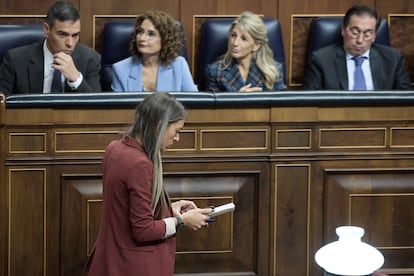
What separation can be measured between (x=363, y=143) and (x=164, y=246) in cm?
133

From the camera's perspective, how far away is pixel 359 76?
20.1 ft

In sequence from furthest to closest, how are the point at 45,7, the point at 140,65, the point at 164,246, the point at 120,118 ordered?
the point at 45,7, the point at 140,65, the point at 120,118, the point at 164,246

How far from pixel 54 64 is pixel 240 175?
1237 mm

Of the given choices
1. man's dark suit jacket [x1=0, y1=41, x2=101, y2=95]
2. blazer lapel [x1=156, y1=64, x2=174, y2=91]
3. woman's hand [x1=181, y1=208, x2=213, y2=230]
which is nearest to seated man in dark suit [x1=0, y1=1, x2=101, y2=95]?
man's dark suit jacket [x1=0, y1=41, x2=101, y2=95]

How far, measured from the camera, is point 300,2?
6703 millimetres

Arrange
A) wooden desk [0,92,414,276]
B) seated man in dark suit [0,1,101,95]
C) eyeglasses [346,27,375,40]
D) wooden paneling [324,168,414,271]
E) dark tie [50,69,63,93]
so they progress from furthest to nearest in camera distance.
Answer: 1. eyeglasses [346,27,375,40]
2. dark tie [50,69,63,93]
3. seated man in dark suit [0,1,101,95]
4. wooden paneling [324,168,414,271]
5. wooden desk [0,92,414,276]

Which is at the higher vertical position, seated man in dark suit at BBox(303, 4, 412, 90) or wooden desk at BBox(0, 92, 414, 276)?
seated man in dark suit at BBox(303, 4, 412, 90)

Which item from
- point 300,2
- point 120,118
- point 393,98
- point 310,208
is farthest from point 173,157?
point 300,2

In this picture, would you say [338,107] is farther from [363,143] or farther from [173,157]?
A: [173,157]

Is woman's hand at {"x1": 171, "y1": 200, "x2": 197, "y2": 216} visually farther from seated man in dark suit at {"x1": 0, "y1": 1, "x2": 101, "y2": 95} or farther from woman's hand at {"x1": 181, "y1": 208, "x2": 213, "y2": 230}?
seated man in dark suit at {"x1": 0, "y1": 1, "x2": 101, "y2": 95}

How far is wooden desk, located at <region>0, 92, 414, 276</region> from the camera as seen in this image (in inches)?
184

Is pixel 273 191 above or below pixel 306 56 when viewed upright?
below

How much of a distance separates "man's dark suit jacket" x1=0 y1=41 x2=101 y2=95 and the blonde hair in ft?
2.72

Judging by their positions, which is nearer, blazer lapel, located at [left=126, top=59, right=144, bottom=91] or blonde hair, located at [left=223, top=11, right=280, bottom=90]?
blazer lapel, located at [left=126, top=59, right=144, bottom=91]
